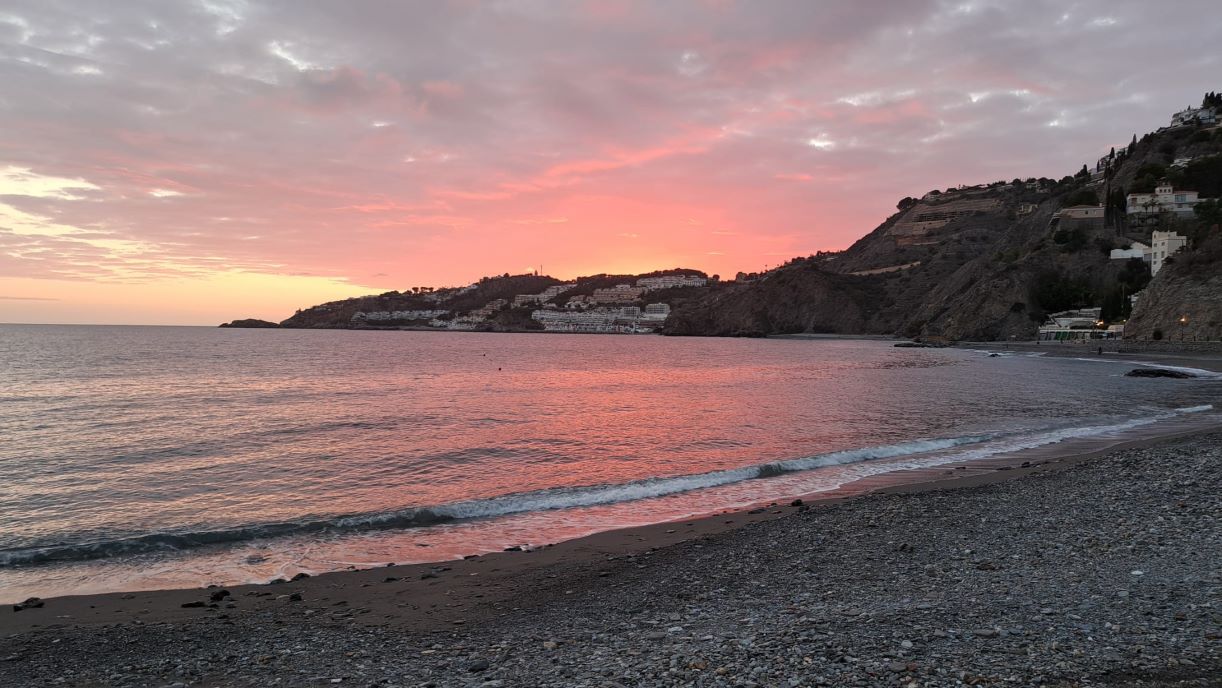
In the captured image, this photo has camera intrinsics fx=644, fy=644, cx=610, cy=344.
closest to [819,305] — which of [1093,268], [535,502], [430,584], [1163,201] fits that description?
[1093,268]

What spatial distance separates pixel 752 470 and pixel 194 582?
12999 millimetres

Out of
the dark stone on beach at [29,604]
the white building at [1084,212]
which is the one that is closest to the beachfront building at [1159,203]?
the white building at [1084,212]

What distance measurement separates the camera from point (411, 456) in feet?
64.6

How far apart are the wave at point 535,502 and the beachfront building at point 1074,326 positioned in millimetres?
99878

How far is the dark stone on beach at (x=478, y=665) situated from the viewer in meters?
5.85

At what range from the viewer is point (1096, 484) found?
44.1 feet

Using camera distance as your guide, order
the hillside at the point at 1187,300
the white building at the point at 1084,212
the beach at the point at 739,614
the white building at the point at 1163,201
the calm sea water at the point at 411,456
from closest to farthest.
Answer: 1. the beach at the point at 739,614
2. the calm sea water at the point at 411,456
3. the hillside at the point at 1187,300
4. the white building at the point at 1163,201
5. the white building at the point at 1084,212

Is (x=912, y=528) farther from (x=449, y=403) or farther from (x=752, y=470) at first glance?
(x=449, y=403)

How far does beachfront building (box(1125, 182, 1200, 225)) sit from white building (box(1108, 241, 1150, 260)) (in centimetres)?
882

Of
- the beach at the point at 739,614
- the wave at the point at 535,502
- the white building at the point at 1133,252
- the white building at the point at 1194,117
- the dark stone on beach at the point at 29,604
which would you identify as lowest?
the wave at the point at 535,502

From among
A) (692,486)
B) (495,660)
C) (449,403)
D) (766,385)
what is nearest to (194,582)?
(495,660)

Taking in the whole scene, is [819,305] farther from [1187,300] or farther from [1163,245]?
[1187,300]

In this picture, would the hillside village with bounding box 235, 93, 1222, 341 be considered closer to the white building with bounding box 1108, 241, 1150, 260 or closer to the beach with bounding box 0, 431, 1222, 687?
the white building with bounding box 1108, 241, 1150, 260

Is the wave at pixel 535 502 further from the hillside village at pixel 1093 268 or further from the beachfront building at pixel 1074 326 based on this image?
the beachfront building at pixel 1074 326
